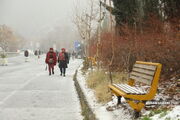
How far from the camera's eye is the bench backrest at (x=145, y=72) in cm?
700

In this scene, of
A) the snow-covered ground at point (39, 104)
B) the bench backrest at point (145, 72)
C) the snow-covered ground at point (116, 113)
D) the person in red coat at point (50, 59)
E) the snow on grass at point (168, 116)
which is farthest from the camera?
the person in red coat at point (50, 59)

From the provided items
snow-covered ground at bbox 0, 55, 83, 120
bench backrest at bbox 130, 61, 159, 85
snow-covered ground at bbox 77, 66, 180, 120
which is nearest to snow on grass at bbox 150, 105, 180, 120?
snow-covered ground at bbox 77, 66, 180, 120

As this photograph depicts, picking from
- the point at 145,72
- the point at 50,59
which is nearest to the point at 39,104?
the point at 145,72

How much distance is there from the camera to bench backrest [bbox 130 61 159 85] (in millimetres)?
6998

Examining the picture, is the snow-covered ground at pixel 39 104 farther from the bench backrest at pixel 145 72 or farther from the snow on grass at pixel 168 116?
the snow on grass at pixel 168 116

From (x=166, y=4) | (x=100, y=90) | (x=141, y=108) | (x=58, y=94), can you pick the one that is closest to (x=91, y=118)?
(x=141, y=108)

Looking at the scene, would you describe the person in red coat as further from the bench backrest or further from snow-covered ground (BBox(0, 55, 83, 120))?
the bench backrest

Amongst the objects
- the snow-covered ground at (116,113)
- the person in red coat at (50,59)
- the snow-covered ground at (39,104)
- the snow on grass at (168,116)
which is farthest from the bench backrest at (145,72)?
the person in red coat at (50,59)

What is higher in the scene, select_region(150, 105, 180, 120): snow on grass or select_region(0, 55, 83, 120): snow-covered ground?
select_region(150, 105, 180, 120): snow on grass

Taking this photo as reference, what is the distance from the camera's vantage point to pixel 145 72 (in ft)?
25.1

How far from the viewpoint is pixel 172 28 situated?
39.1 ft

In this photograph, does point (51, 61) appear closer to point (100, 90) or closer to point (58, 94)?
point (58, 94)

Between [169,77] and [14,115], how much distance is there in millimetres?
5047

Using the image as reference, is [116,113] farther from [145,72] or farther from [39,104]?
[39,104]
